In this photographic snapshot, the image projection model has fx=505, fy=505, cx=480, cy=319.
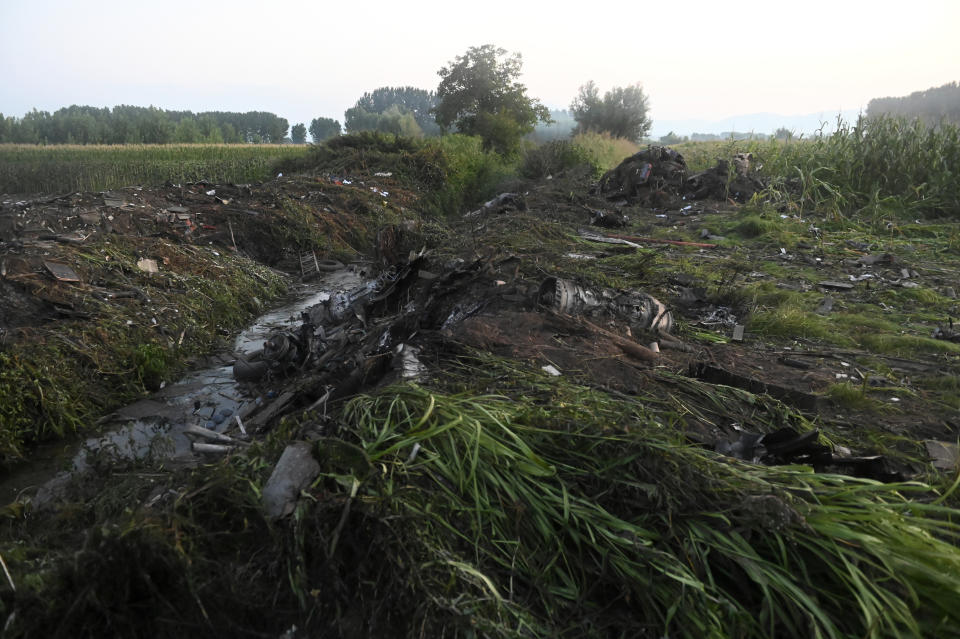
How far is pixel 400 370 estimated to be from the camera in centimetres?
307

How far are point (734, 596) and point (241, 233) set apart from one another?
30.8ft

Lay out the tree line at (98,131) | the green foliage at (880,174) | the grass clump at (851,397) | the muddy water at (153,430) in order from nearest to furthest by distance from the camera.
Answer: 1. the grass clump at (851,397)
2. the muddy water at (153,430)
3. the green foliage at (880,174)
4. the tree line at (98,131)

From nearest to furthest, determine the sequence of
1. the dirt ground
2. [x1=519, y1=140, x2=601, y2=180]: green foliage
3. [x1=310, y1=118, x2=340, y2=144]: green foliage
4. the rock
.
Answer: the rock, the dirt ground, [x1=519, y1=140, x2=601, y2=180]: green foliage, [x1=310, y1=118, x2=340, y2=144]: green foliage

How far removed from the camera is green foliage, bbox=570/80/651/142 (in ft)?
104

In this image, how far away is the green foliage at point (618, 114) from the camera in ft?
104

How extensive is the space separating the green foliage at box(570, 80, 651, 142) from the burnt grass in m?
24.6

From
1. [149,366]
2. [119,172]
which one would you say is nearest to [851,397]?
[149,366]

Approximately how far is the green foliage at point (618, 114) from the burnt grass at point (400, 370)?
2456 cm

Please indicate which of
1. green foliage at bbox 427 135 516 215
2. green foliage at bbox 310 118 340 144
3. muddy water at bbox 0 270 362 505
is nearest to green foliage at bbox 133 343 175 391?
muddy water at bbox 0 270 362 505

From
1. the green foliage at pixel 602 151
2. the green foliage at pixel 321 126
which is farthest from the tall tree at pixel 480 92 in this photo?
the green foliage at pixel 321 126

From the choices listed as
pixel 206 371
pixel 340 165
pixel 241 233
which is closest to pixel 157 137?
pixel 340 165

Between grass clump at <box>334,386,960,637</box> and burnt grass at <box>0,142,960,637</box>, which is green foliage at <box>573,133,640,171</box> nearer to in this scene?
burnt grass at <box>0,142,960,637</box>

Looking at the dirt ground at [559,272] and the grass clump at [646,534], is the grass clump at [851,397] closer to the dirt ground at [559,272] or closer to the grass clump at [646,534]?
the dirt ground at [559,272]

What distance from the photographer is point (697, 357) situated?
12.2 feet
